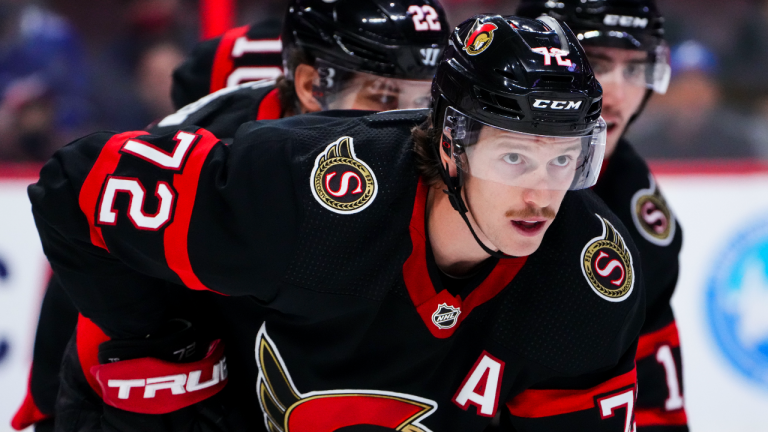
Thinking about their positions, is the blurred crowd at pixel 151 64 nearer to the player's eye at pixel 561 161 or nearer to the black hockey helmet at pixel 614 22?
the black hockey helmet at pixel 614 22

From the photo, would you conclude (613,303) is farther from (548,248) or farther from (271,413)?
(271,413)

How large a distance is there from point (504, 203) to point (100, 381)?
91 cm

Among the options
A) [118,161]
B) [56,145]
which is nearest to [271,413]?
[118,161]

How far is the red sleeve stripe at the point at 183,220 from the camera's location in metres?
1.59

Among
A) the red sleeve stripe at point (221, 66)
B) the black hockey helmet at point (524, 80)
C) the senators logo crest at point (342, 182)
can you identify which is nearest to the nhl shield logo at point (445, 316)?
the senators logo crest at point (342, 182)

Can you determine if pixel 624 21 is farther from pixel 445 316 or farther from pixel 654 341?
pixel 445 316

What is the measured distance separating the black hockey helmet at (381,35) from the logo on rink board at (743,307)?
61.1 inches

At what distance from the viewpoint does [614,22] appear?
2.26 metres

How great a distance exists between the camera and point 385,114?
1.78m

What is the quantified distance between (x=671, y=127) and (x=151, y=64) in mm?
2220

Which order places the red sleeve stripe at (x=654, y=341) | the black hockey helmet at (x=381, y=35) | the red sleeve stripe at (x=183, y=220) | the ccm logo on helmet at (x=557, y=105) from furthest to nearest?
the red sleeve stripe at (x=654, y=341)
the black hockey helmet at (x=381, y=35)
the red sleeve stripe at (x=183, y=220)
the ccm logo on helmet at (x=557, y=105)

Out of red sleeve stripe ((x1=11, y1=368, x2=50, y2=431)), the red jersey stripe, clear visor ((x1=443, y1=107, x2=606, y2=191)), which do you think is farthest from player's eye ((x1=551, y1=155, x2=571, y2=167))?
red sleeve stripe ((x1=11, y1=368, x2=50, y2=431))

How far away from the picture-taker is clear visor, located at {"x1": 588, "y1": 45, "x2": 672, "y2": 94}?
2.29 m

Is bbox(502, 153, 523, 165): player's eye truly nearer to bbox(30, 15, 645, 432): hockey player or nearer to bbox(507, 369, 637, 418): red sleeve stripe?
bbox(30, 15, 645, 432): hockey player
